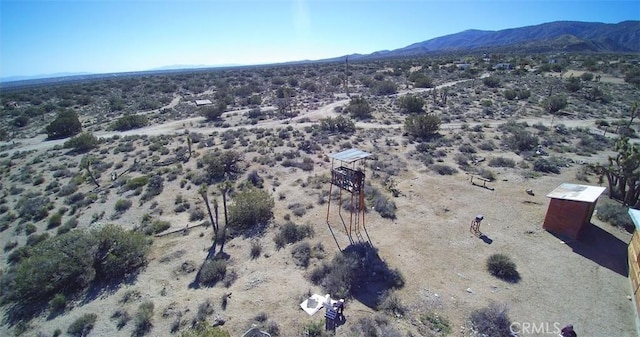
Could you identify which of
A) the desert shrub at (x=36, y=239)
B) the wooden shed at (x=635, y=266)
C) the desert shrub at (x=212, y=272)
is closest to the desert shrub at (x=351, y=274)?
the desert shrub at (x=212, y=272)

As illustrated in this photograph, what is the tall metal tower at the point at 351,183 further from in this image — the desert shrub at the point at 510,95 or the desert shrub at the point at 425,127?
the desert shrub at the point at 510,95

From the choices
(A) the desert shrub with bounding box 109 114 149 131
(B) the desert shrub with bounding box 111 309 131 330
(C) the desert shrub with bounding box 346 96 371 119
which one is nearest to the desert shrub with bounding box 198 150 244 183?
(B) the desert shrub with bounding box 111 309 131 330

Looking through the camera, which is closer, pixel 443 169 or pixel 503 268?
pixel 503 268

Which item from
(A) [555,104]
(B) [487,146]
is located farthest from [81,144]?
(A) [555,104]

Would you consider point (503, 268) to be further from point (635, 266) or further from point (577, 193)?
point (577, 193)

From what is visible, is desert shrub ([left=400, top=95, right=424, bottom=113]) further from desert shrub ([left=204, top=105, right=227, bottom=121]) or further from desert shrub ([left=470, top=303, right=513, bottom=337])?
desert shrub ([left=470, top=303, right=513, bottom=337])

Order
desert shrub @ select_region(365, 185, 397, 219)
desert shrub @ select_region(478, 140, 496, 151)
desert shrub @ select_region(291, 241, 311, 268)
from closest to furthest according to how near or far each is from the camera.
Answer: desert shrub @ select_region(291, 241, 311, 268) → desert shrub @ select_region(365, 185, 397, 219) → desert shrub @ select_region(478, 140, 496, 151)
